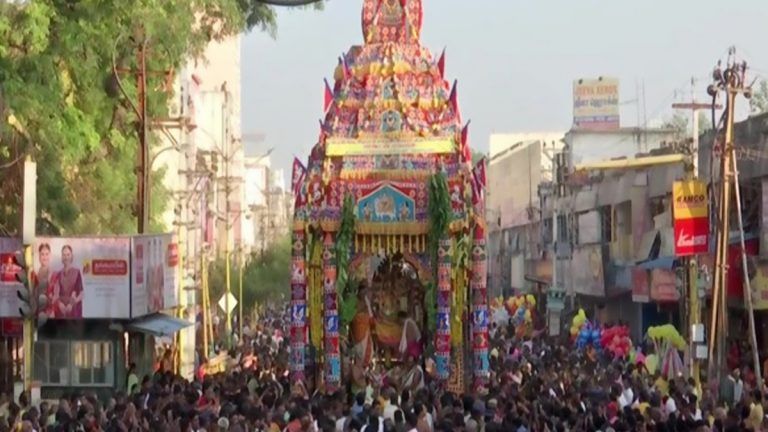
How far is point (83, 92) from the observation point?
2775cm

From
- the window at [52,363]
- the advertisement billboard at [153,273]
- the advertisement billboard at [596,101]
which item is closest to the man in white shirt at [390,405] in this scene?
the advertisement billboard at [153,273]

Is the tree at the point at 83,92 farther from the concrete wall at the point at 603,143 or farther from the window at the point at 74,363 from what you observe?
the concrete wall at the point at 603,143

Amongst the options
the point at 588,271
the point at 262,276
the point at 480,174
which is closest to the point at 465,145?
the point at 480,174

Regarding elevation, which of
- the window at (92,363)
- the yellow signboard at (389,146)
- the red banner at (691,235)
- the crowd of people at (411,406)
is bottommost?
the crowd of people at (411,406)

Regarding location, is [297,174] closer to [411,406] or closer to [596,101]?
[411,406]

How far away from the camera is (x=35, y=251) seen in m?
23.4

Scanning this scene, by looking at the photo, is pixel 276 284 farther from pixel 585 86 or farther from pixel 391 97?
pixel 391 97

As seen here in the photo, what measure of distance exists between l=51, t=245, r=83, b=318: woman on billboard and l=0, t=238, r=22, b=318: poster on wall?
0.65 metres

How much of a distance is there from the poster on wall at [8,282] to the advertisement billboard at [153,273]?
1.91 m

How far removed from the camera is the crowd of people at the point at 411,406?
1576 centimetres

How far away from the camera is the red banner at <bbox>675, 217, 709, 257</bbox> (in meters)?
25.7

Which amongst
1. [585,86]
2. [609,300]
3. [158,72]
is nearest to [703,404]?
[158,72]

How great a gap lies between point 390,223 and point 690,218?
5.54 m

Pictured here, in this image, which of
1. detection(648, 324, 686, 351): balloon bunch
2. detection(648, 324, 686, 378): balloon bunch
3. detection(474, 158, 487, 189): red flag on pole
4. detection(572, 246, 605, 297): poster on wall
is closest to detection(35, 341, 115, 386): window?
detection(474, 158, 487, 189): red flag on pole
